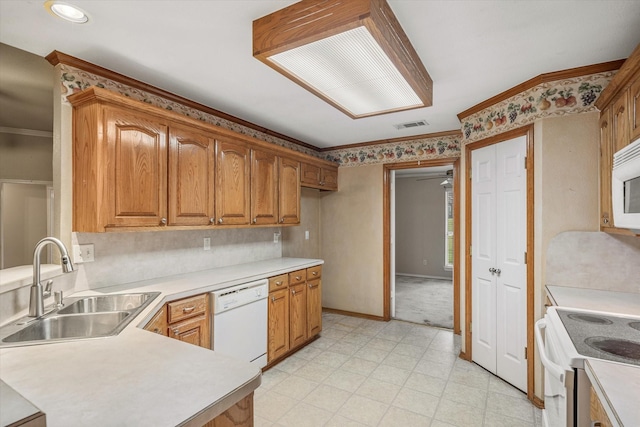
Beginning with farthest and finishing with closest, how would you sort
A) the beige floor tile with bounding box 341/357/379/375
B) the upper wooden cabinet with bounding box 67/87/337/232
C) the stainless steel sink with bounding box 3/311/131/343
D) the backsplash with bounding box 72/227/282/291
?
the beige floor tile with bounding box 341/357/379/375 → the backsplash with bounding box 72/227/282/291 → the upper wooden cabinet with bounding box 67/87/337/232 → the stainless steel sink with bounding box 3/311/131/343

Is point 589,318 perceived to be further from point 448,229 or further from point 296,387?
point 448,229

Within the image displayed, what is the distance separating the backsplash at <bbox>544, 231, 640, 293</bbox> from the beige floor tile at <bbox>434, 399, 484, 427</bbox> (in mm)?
1074

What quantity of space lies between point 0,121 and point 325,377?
4744 mm

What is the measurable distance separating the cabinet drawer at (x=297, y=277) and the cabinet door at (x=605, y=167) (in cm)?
247

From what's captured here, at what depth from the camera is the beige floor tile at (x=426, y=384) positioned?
2.59m

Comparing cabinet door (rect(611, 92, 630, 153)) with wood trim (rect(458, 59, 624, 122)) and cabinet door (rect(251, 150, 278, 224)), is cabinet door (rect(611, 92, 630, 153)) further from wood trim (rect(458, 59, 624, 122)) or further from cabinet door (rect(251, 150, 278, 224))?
cabinet door (rect(251, 150, 278, 224))

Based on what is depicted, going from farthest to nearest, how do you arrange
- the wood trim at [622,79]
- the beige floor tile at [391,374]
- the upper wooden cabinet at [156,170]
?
the beige floor tile at [391,374]
the upper wooden cabinet at [156,170]
the wood trim at [622,79]

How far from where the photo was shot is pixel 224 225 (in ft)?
9.11

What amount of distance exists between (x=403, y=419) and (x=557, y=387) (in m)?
1.13

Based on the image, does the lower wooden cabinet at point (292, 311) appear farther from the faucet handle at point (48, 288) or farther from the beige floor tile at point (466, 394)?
the faucet handle at point (48, 288)

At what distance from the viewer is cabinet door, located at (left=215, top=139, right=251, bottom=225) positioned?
2.73 m

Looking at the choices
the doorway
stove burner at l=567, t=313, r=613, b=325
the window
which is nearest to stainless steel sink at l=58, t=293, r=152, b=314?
stove burner at l=567, t=313, r=613, b=325

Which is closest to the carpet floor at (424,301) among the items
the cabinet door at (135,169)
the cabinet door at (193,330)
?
the cabinet door at (193,330)

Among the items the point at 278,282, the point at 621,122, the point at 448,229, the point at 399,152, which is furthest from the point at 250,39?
the point at 448,229
